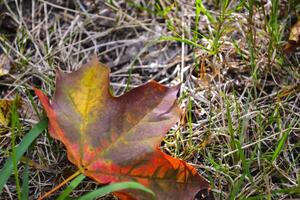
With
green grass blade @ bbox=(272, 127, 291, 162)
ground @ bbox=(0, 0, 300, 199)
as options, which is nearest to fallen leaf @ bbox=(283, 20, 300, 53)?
ground @ bbox=(0, 0, 300, 199)

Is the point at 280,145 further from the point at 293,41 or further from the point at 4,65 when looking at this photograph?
the point at 4,65

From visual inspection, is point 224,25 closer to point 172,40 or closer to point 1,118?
point 172,40

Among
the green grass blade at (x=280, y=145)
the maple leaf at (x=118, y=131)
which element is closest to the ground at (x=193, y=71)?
the green grass blade at (x=280, y=145)

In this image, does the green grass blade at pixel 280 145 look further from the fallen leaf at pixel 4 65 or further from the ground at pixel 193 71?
the fallen leaf at pixel 4 65

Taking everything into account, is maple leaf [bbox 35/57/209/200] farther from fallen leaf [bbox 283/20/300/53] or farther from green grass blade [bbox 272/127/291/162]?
fallen leaf [bbox 283/20/300/53]

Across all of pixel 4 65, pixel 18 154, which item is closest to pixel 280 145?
pixel 18 154

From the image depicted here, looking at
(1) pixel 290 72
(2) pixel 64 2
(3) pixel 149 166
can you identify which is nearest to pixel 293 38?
(1) pixel 290 72
